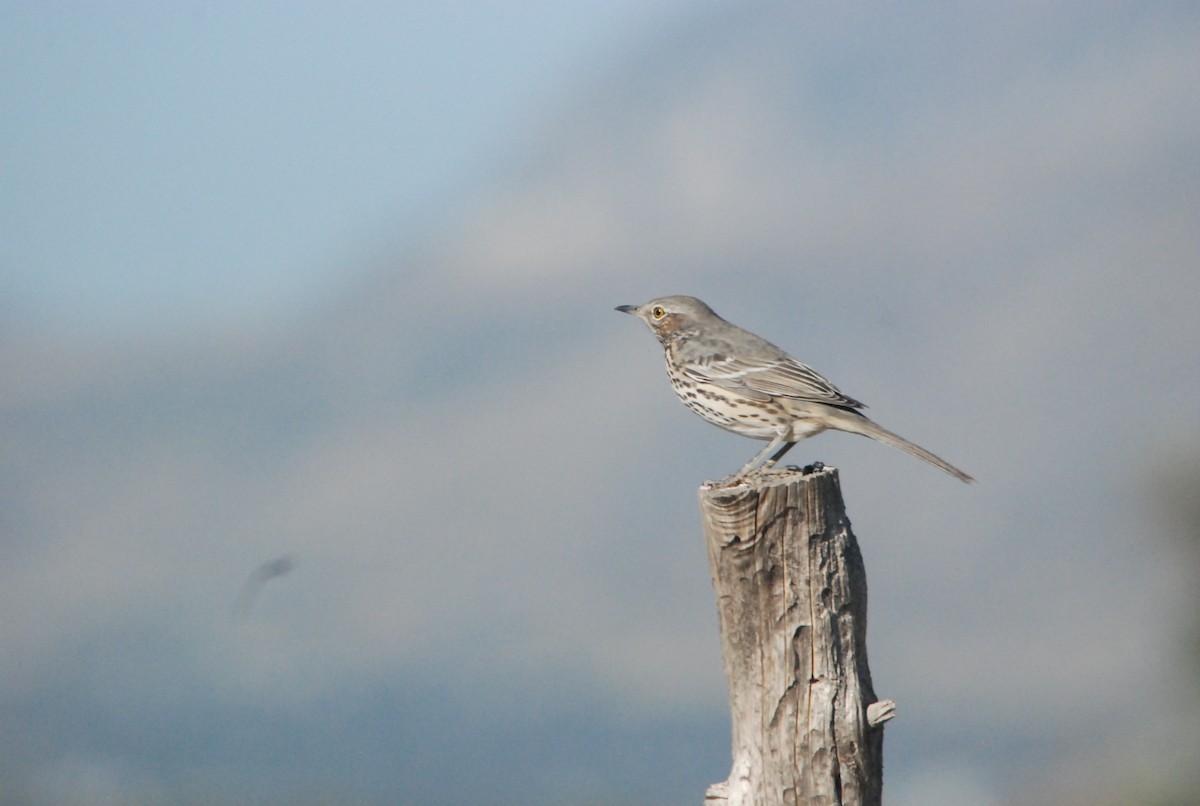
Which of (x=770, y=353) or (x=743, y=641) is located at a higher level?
(x=770, y=353)

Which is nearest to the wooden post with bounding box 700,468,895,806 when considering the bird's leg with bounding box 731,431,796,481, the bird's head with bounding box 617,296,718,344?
the bird's leg with bounding box 731,431,796,481

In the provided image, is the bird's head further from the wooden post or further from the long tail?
the wooden post

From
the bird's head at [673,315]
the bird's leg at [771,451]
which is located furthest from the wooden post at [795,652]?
the bird's head at [673,315]

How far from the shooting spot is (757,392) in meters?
8.31

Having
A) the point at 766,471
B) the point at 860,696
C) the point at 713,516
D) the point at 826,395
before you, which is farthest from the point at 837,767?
the point at 826,395

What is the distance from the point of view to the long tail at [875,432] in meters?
7.47

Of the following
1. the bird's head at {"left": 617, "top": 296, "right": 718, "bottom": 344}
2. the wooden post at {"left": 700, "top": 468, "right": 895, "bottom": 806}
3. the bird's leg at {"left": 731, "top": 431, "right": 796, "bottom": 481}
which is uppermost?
the bird's head at {"left": 617, "top": 296, "right": 718, "bottom": 344}

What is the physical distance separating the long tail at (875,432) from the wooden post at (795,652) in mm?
1749

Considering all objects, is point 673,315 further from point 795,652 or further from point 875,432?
point 795,652

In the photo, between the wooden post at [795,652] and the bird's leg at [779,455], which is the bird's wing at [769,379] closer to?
the bird's leg at [779,455]

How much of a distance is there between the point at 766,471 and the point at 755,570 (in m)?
1.33

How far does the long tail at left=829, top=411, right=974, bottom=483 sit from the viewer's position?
7.47m

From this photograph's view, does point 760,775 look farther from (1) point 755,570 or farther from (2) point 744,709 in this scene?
A: (1) point 755,570

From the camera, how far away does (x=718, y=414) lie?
852cm
